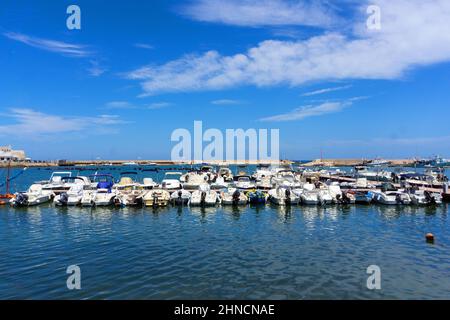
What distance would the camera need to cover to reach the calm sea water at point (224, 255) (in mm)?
14734

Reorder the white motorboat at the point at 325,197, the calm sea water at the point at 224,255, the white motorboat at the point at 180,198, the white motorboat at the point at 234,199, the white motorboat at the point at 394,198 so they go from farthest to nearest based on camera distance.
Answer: the white motorboat at the point at 180,198 < the white motorboat at the point at 234,199 < the white motorboat at the point at 325,197 < the white motorboat at the point at 394,198 < the calm sea water at the point at 224,255

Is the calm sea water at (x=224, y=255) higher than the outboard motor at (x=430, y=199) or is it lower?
lower

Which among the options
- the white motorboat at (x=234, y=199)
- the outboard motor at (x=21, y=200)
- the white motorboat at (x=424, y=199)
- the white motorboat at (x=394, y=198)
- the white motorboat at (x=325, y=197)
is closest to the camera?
the white motorboat at (x=424, y=199)

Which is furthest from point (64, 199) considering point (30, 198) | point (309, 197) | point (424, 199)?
point (424, 199)

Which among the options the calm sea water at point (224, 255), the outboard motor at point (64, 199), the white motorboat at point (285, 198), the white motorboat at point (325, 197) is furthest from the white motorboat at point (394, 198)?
the outboard motor at point (64, 199)

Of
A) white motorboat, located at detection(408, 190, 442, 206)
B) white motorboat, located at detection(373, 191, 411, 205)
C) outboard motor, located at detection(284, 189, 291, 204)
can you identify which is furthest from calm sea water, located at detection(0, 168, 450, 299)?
→ outboard motor, located at detection(284, 189, 291, 204)

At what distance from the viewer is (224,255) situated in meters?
19.7

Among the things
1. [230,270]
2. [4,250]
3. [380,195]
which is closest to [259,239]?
[230,270]

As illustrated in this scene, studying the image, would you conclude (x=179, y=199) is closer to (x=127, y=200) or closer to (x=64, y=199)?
(x=127, y=200)

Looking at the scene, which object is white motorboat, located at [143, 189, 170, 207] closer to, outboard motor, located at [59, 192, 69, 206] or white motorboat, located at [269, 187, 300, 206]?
outboard motor, located at [59, 192, 69, 206]

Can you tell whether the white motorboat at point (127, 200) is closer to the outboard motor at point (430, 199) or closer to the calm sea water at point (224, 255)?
the calm sea water at point (224, 255)
